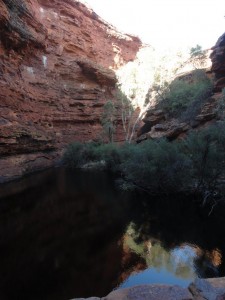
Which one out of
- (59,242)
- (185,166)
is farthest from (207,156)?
(59,242)

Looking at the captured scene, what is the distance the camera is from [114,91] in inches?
1259

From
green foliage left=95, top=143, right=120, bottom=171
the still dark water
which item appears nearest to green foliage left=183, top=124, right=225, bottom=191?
the still dark water

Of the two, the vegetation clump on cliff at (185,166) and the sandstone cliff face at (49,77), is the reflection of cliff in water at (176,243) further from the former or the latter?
the sandstone cliff face at (49,77)

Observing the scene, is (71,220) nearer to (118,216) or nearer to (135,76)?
(118,216)

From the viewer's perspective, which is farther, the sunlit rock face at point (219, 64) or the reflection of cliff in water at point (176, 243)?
the sunlit rock face at point (219, 64)

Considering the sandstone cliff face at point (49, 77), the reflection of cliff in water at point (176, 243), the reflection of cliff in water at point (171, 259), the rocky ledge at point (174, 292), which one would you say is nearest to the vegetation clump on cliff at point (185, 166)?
the reflection of cliff in water at point (176, 243)

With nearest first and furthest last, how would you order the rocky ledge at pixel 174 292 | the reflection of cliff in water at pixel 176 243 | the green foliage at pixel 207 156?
the rocky ledge at pixel 174 292, the reflection of cliff in water at pixel 176 243, the green foliage at pixel 207 156

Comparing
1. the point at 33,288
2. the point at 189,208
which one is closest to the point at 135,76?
the point at 189,208

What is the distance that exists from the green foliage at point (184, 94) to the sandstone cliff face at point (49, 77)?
8273 mm

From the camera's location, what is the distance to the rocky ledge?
3.15 meters

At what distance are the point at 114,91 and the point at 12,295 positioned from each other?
29088 millimetres

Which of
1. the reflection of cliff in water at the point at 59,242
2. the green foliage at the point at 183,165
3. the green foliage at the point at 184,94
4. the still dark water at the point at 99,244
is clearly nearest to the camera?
the reflection of cliff in water at the point at 59,242

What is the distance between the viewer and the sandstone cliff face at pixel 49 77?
19.0m

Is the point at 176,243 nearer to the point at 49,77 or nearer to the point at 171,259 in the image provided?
the point at 171,259
